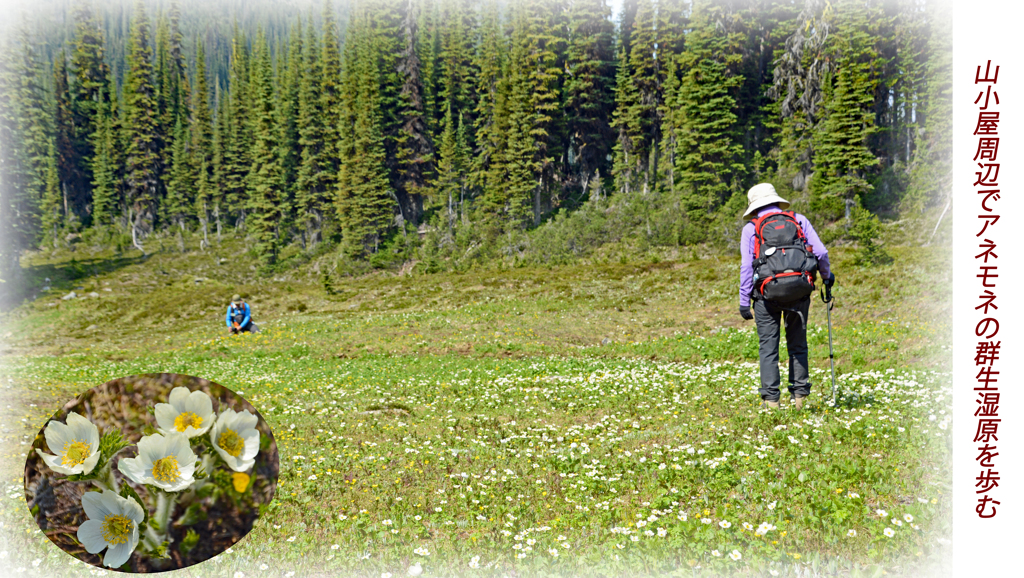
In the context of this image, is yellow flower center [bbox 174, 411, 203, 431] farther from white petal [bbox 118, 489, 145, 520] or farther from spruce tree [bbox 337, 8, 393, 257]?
spruce tree [bbox 337, 8, 393, 257]

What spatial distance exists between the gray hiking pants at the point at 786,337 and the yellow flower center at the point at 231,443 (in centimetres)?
772

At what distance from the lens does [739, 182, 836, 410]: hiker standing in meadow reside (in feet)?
26.8

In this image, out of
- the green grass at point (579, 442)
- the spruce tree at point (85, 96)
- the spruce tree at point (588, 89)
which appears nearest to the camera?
the green grass at point (579, 442)

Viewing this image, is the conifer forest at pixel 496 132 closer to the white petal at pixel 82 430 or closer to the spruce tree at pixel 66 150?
the spruce tree at pixel 66 150

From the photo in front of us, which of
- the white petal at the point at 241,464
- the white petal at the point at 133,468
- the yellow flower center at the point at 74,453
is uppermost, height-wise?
the yellow flower center at the point at 74,453

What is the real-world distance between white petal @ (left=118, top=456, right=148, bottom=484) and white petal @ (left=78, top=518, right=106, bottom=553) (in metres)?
0.23

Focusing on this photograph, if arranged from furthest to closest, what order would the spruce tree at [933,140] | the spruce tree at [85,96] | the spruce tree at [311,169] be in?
the spruce tree at [85,96] < the spruce tree at [311,169] < the spruce tree at [933,140]

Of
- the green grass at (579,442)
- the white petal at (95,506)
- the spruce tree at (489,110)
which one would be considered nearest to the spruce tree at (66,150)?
the spruce tree at (489,110)

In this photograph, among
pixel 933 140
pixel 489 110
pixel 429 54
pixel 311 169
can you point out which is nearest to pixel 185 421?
pixel 933 140

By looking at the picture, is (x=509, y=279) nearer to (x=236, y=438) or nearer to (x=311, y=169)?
(x=236, y=438)

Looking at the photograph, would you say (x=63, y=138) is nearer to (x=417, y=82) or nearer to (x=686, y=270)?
(x=417, y=82)

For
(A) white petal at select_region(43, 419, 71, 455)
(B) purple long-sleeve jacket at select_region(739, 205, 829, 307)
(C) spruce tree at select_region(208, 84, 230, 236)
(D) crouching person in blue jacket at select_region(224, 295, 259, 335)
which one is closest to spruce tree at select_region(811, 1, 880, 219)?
(D) crouching person in blue jacket at select_region(224, 295, 259, 335)

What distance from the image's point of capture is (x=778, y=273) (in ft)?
26.9

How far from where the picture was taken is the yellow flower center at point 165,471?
2158mm
